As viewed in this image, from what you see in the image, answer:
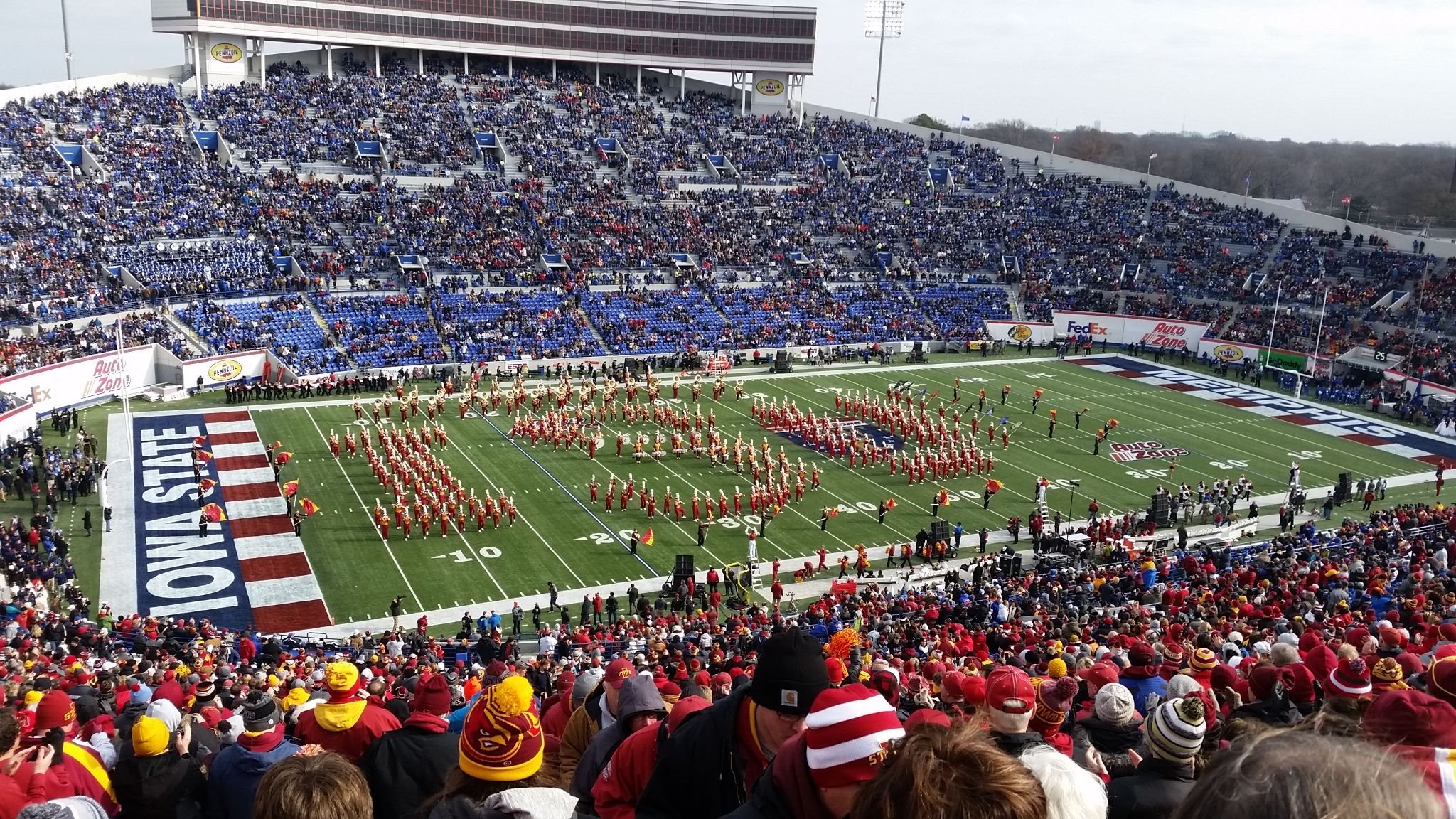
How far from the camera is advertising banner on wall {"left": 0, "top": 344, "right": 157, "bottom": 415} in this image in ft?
99.8

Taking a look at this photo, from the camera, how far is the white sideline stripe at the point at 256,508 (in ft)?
82.0

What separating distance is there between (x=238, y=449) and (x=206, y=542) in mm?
7484

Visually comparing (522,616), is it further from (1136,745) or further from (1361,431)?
(1361,431)

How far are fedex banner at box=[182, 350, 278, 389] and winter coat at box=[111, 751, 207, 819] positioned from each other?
113 ft

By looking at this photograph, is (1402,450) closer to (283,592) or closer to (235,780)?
(283,592)

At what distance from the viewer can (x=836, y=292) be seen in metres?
53.5

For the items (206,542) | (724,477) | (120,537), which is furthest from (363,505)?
(724,477)

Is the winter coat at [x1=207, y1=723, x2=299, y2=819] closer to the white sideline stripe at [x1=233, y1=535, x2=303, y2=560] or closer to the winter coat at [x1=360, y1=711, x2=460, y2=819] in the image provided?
the winter coat at [x1=360, y1=711, x2=460, y2=819]

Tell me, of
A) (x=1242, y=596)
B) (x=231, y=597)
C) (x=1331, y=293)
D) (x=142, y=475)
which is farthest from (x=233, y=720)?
(x=1331, y=293)

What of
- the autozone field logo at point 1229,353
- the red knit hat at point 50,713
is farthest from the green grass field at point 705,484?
the red knit hat at point 50,713

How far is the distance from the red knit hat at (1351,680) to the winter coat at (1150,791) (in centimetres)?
231

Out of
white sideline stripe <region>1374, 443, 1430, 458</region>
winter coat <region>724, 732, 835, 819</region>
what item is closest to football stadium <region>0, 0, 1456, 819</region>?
winter coat <region>724, 732, 835, 819</region>

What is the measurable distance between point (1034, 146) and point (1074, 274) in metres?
65.0

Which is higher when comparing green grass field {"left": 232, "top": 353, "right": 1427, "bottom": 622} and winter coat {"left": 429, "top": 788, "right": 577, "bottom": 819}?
winter coat {"left": 429, "top": 788, "right": 577, "bottom": 819}
